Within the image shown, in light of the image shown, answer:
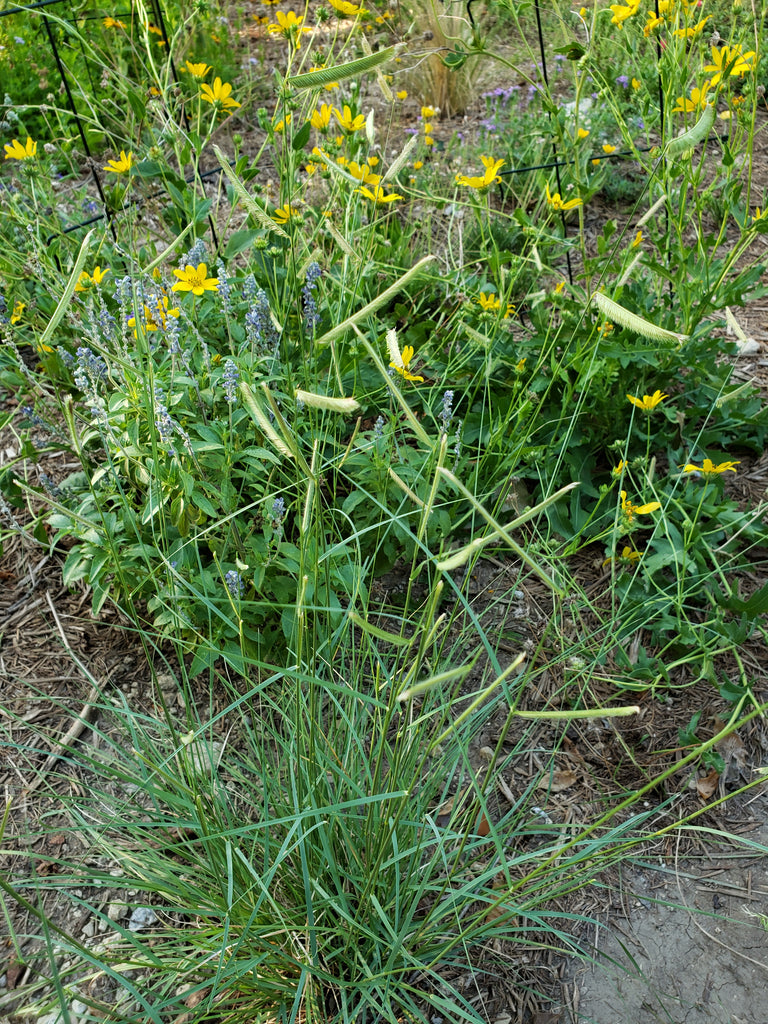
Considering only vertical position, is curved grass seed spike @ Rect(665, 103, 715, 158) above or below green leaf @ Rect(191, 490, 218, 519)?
above

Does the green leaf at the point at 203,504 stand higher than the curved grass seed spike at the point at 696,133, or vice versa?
the curved grass seed spike at the point at 696,133

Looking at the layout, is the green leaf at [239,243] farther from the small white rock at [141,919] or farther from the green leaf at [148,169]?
the small white rock at [141,919]

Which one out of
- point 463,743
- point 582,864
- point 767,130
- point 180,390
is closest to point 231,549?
point 180,390

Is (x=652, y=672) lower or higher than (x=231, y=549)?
lower

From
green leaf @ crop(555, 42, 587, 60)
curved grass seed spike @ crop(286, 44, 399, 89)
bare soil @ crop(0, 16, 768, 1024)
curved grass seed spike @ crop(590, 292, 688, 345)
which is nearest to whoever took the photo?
curved grass seed spike @ crop(590, 292, 688, 345)

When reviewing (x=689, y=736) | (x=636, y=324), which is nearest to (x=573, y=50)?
(x=636, y=324)

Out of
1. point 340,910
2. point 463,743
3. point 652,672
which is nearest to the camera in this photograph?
point 340,910

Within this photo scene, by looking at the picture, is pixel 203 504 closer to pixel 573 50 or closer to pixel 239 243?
pixel 239 243

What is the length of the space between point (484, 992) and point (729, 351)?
5.62 feet

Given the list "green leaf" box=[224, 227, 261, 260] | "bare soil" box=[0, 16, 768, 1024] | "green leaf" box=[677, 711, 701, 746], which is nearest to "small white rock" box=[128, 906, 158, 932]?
"bare soil" box=[0, 16, 768, 1024]

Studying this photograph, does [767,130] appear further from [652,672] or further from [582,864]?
[582,864]

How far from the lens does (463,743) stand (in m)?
1.37

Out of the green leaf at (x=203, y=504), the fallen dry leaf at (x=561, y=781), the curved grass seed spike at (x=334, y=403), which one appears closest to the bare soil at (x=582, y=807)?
the fallen dry leaf at (x=561, y=781)

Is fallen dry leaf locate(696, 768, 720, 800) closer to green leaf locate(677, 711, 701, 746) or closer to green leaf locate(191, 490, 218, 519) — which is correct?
green leaf locate(677, 711, 701, 746)
